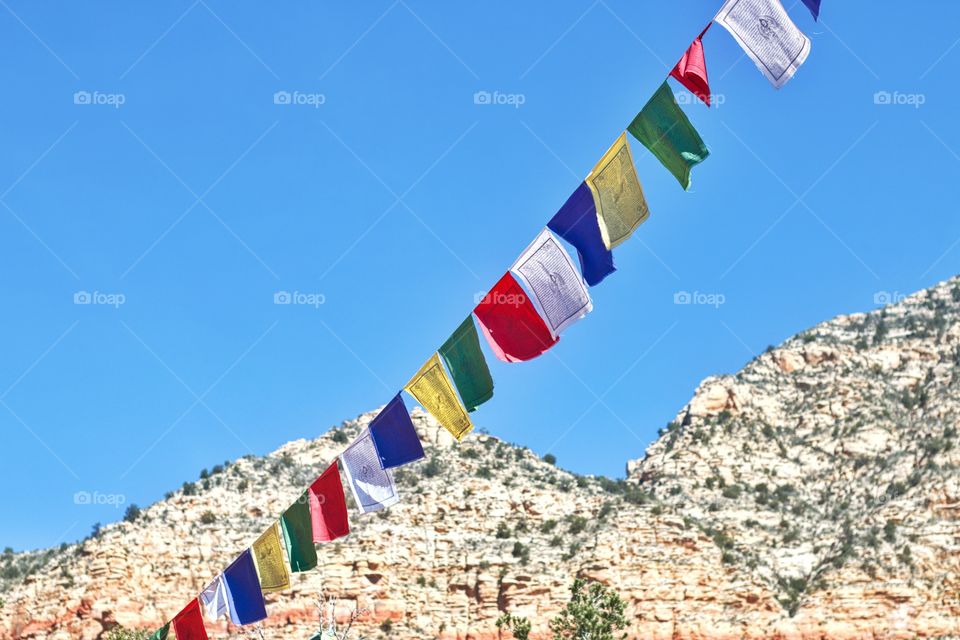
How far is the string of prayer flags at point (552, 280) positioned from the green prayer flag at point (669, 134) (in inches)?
52.6

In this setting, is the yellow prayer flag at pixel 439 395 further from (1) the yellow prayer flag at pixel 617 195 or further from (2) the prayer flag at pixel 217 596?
(2) the prayer flag at pixel 217 596

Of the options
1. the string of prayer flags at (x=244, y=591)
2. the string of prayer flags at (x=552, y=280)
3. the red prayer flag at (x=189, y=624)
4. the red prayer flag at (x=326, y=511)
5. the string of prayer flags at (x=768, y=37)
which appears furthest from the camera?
the red prayer flag at (x=189, y=624)

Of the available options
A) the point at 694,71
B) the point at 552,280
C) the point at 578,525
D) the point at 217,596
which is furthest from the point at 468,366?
the point at 578,525

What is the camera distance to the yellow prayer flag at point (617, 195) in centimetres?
1368

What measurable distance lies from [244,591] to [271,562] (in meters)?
0.65

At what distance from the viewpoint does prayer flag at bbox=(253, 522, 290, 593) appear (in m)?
17.1

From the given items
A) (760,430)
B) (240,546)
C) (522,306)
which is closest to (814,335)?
(760,430)

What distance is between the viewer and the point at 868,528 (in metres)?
61.8

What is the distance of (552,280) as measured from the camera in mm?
13945

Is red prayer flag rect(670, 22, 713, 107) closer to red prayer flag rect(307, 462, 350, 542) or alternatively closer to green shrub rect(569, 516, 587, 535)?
red prayer flag rect(307, 462, 350, 542)

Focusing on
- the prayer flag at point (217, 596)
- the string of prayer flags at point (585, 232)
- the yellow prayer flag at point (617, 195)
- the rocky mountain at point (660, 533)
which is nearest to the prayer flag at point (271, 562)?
the prayer flag at point (217, 596)

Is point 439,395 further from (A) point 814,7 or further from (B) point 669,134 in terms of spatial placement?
(A) point 814,7

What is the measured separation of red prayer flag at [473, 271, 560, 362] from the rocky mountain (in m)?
44.1

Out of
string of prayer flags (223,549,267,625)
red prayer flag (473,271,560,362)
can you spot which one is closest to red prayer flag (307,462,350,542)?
string of prayer flags (223,549,267,625)
